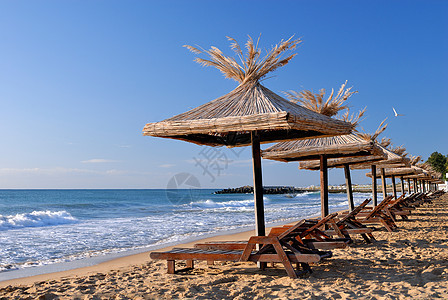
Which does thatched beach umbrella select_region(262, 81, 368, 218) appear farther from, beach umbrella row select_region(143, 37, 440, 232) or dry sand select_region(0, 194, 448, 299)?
dry sand select_region(0, 194, 448, 299)

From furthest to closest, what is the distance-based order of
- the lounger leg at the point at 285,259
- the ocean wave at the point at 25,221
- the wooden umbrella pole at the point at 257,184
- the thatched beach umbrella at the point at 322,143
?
the ocean wave at the point at 25,221 < the thatched beach umbrella at the point at 322,143 < the wooden umbrella pole at the point at 257,184 < the lounger leg at the point at 285,259

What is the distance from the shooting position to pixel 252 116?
4402mm

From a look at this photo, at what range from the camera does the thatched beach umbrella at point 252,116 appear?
14.5 ft

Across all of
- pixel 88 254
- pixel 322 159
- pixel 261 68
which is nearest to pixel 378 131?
pixel 322 159

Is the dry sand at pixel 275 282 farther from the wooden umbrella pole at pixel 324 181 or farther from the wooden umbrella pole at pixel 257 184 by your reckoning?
the wooden umbrella pole at pixel 324 181

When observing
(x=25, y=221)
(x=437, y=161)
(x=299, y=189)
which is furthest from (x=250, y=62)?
(x=299, y=189)

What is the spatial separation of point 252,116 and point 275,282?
74.2 inches

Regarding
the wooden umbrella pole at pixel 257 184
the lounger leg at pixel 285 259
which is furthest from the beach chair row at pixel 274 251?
the wooden umbrella pole at pixel 257 184

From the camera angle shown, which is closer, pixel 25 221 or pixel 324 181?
pixel 324 181

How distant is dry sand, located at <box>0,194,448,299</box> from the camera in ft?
12.6

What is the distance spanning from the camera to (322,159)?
805cm

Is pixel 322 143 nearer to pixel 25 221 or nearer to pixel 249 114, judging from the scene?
pixel 249 114

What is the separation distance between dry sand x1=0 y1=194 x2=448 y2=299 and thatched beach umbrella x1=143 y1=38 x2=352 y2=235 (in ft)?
2.86

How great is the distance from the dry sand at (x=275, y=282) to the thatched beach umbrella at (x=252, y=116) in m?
0.87
